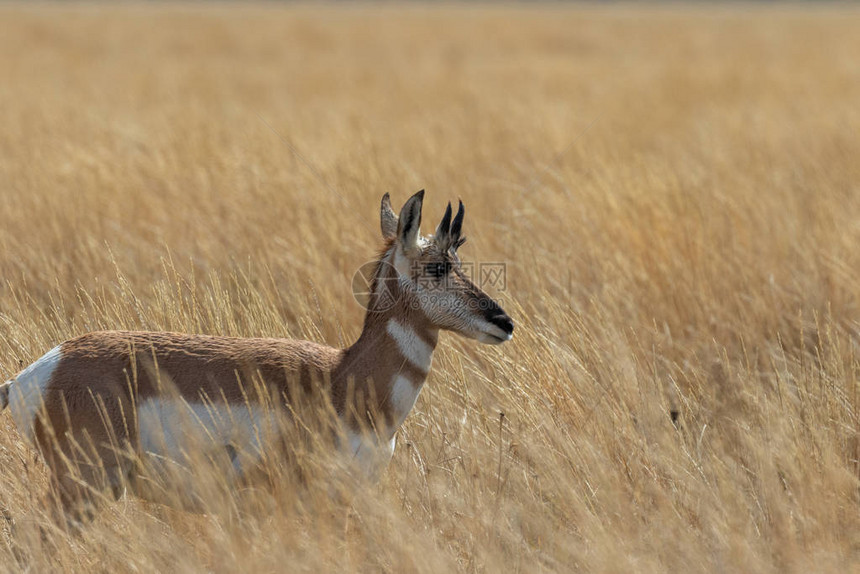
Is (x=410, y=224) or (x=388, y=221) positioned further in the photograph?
(x=388, y=221)

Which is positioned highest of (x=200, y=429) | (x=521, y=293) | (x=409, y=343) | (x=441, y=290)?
(x=441, y=290)

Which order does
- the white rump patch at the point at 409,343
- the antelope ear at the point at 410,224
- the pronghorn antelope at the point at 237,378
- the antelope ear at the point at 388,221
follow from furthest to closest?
the antelope ear at the point at 388,221 → the white rump patch at the point at 409,343 → the antelope ear at the point at 410,224 → the pronghorn antelope at the point at 237,378

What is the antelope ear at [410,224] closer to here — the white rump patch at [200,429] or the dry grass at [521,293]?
the white rump patch at [200,429]

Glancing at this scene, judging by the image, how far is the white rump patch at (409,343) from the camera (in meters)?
3.61

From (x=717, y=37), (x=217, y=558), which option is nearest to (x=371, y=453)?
(x=217, y=558)

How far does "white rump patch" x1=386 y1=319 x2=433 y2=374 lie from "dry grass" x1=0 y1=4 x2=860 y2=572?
0.54 m

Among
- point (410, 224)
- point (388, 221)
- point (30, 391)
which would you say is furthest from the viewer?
point (388, 221)

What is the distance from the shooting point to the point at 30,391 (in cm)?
336

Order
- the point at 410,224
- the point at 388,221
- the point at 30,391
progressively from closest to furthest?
1. the point at 30,391
2. the point at 410,224
3. the point at 388,221

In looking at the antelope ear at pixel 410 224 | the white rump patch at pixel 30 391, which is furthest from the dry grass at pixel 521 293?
the antelope ear at pixel 410 224

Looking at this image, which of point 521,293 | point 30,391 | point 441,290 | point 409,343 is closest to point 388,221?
point 441,290

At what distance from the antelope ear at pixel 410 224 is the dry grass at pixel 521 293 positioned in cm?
91

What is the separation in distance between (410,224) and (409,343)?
18.1 inches

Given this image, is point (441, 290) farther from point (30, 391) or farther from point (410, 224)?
point (30, 391)
